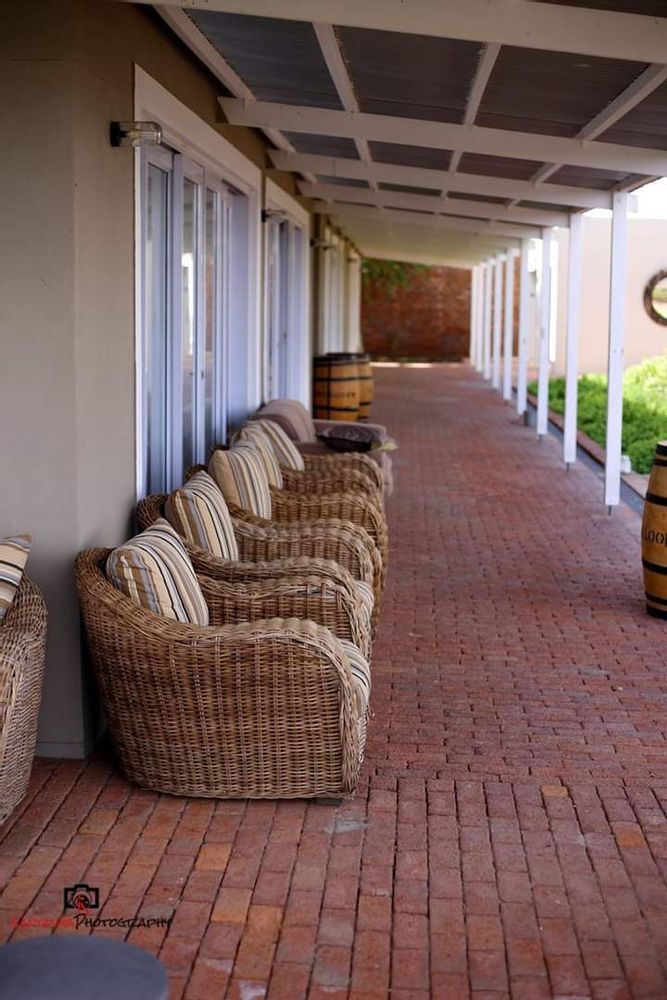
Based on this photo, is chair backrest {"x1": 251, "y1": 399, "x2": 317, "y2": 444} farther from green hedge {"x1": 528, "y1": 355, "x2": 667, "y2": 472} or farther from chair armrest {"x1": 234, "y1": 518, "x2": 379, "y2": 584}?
green hedge {"x1": 528, "y1": 355, "x2": 667, "y2": 472}

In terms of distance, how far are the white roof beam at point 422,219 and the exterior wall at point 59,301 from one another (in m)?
8.41

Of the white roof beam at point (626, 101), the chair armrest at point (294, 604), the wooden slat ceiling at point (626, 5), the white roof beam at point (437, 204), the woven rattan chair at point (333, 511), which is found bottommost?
the chair armrest at point (294, 604)

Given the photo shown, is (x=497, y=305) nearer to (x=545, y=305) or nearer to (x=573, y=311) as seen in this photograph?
(x=545, y=305)

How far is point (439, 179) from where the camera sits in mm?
9023

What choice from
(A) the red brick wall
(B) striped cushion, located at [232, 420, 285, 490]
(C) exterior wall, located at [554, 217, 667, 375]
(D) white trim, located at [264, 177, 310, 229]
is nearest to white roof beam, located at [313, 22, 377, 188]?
(B) striped cushion, located at [232, 420, 285, 490]

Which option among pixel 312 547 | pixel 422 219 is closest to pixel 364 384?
pixel 422 219

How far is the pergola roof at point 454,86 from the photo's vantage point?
14.1ft

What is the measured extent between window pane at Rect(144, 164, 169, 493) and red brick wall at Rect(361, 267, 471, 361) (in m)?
24.1

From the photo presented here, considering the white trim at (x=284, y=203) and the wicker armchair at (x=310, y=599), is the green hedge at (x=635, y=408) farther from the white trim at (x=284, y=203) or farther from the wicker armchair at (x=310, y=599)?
the wicker armchair at (x=310, y=599)

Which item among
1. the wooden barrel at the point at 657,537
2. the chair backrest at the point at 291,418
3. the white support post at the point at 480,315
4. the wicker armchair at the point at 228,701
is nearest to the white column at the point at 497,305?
the white support post at the point at 480,315

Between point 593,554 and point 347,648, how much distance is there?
4.07m

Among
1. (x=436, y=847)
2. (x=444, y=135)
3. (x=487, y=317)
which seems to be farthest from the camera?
(x=487, y=317)

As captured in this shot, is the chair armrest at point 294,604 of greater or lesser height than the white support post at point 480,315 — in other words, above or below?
below

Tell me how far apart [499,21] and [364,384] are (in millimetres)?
10093
